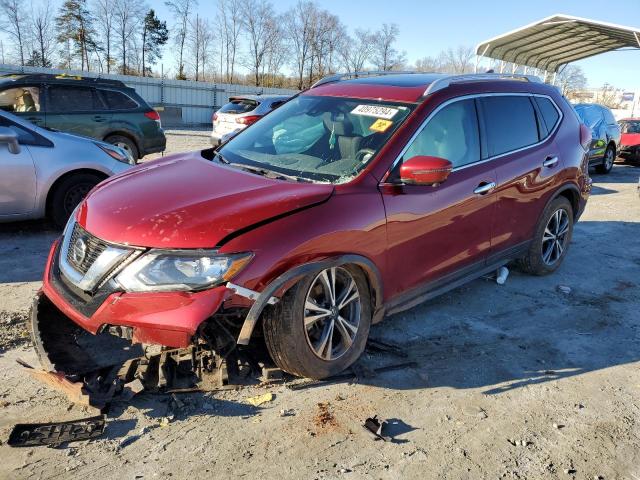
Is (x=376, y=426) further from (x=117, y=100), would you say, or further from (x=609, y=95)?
(x=609, y=95)

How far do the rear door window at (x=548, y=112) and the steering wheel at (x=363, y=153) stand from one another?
7.88 feet

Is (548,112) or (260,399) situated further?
(548,112)

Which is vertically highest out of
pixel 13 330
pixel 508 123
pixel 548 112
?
pixel 548 112

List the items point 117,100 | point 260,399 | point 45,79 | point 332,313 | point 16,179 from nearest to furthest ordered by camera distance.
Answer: point 260,399
point 332,313
point 16,179
point 45,79
point 117,100

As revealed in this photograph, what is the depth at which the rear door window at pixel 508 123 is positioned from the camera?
438 cm

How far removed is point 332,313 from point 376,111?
5.03 ft

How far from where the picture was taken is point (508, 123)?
15.1 feet

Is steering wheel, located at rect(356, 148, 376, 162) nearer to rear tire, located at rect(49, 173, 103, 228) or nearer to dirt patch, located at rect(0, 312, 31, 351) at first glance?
dirt patch, located at rect(0, 312, 31, 351)

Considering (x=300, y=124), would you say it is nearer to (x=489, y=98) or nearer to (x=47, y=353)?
(x=489, y=98)

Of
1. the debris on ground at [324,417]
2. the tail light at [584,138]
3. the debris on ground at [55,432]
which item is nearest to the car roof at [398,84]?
the tail light at [584,138]

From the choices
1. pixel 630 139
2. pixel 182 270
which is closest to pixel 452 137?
pixel 182 270

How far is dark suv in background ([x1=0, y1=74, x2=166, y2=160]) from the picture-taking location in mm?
9227

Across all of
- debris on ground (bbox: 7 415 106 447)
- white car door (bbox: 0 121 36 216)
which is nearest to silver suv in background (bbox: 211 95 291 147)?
Answer: white car door (bbox: 0 121 36 216)

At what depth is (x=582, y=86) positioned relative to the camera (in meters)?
63.6
